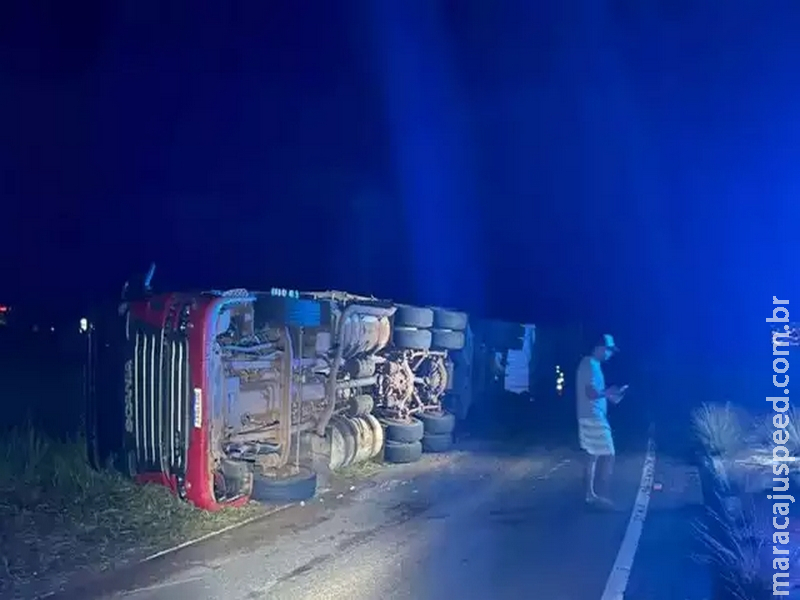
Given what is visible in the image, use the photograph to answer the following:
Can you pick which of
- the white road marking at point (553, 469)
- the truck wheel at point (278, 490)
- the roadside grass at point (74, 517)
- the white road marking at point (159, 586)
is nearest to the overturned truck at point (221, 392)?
the truck wheel at point (278, 490)

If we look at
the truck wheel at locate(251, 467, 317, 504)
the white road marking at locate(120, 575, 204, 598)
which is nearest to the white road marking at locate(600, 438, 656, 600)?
the white road marking at locate(120, 575, 204, 598)

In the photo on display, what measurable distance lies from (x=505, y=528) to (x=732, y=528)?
79.2 inches

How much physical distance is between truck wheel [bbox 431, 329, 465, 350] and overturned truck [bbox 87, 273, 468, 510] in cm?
346

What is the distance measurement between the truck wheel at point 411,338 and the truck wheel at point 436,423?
105cm

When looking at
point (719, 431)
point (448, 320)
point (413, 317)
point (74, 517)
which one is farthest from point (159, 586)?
point (719, 431)

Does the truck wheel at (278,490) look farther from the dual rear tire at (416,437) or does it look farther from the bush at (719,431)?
the bush at (719,431)

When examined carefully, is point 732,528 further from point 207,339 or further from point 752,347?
point 752,347

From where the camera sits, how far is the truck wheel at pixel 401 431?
12891 millimetres

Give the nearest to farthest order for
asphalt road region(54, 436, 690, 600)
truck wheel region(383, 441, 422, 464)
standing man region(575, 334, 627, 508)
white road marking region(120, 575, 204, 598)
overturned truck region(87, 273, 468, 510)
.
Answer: white road marking region(120, 575, 204, 598) < asphalt road region(54, 436, 690, 600) < overturned truck region(87, 273, 468, 510) < standing man region(575, 334, 627, 508) < truck wheel region(383, 441, 422, 464)

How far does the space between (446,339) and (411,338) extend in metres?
1.43

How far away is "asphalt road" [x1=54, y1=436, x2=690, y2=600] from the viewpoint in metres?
6.31

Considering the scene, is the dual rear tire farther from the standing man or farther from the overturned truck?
the standing man

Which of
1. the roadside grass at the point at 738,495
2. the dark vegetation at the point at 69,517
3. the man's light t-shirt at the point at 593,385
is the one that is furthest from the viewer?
the man's light t-shirt at the point at 593,385

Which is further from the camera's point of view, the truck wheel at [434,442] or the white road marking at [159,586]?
the truck wheel at [434,442]
